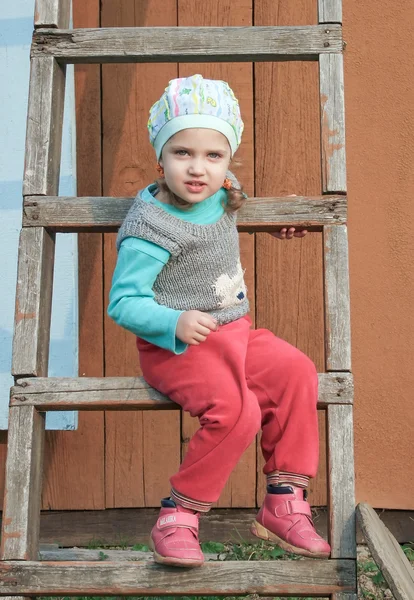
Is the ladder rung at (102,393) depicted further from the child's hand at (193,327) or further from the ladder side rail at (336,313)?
the child's hand at (193,327)

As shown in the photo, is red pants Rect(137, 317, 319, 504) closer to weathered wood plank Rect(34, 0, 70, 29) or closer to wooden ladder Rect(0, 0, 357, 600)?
wooden ladder Rect(0, 0, 357, 600)

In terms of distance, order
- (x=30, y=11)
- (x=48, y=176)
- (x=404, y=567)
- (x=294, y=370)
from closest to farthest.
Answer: (x=404, y=567) < (x=294, y=370) < (x=48, y=176) < (x=30, y=11)

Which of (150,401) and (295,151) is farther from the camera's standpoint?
(295,151)

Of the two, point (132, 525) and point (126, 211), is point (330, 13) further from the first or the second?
point (132, 525)

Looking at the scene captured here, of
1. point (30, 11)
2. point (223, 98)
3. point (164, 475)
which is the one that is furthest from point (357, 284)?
point (30, 11)

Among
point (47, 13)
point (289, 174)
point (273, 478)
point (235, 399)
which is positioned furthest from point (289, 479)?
point (47, 13)

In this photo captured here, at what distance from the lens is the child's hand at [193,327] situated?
2.26 metres

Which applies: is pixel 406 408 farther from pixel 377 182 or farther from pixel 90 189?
pixel 90 189

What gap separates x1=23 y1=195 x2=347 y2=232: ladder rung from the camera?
8.38 ft

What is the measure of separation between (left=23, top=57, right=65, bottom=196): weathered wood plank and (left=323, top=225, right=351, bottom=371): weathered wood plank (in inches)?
Result: 32.3

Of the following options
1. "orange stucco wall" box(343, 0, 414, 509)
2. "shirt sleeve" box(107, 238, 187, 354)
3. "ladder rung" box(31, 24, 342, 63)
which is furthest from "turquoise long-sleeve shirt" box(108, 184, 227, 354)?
"orange stucco wall" box(343, 0, 414, 509)

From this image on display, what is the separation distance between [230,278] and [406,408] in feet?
4.29

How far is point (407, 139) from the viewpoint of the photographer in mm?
3457

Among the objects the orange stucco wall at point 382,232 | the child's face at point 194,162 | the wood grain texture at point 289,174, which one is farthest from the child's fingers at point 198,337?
the orange stucco wall at point 382,232
